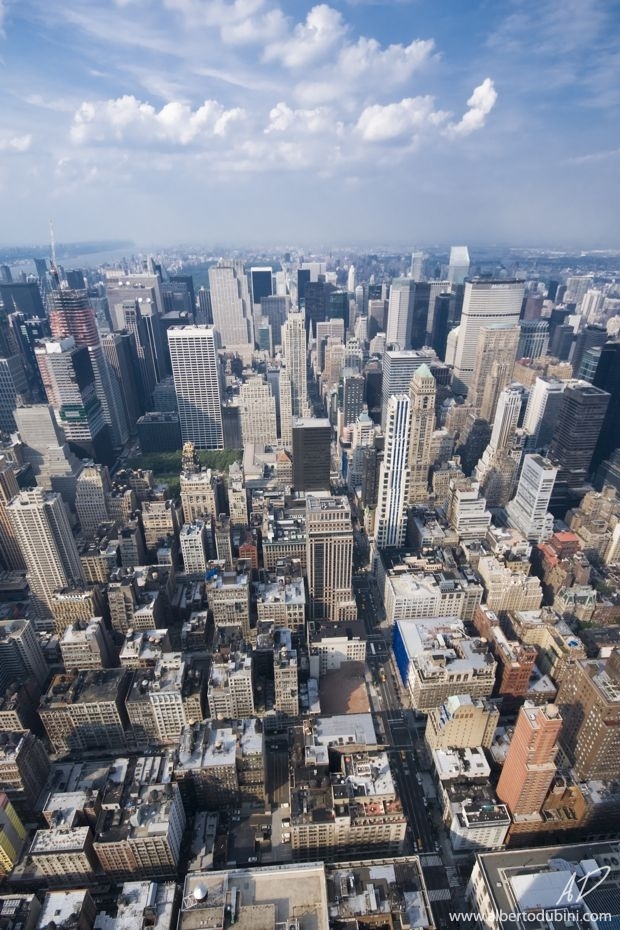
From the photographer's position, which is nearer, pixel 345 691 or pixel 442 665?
pixel 442 665

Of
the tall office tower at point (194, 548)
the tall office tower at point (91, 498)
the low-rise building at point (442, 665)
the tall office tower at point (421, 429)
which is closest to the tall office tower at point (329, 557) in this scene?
the low-rise building at point (442, 665)

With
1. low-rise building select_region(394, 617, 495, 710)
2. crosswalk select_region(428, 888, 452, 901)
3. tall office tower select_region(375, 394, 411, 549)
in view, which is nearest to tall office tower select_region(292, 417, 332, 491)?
tall office tower select_region(375, 394, 411, 549)

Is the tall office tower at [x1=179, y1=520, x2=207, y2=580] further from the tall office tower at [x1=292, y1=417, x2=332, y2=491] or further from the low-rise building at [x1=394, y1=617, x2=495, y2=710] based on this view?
the low-rise building at [x1=394, y1=617, x2=495, y2=710]

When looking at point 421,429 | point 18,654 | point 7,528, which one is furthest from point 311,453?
point 18,654

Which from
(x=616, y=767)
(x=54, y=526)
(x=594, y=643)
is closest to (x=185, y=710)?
(x=54, y=526)

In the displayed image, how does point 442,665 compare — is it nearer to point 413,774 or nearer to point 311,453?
point 413,774

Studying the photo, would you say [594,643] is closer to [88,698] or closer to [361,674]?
[361,674]
